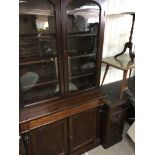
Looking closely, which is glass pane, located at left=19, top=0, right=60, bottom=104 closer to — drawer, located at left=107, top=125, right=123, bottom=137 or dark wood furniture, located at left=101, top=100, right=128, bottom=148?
dark wood furniture, located at left=101, top=100, right=128, bottom=148

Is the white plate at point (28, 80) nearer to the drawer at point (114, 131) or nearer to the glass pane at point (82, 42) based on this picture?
the glass pane at point (82, 42)

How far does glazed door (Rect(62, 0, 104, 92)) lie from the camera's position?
135cm

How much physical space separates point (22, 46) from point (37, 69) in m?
0.26

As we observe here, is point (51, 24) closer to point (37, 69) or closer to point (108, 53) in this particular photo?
point (37, 69)

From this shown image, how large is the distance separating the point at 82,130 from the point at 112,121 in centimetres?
38

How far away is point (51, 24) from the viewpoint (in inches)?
49.8

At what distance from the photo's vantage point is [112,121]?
1.80 metres

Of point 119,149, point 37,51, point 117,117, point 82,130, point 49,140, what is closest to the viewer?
point 37,51

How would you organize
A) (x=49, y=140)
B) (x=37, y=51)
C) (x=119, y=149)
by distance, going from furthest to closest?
(x=119, y=149)
(x=49, y=140)
(x=37, y=51)

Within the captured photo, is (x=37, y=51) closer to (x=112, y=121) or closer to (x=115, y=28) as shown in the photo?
(x=112, y=121)

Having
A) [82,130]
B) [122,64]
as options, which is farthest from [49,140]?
[122,64]

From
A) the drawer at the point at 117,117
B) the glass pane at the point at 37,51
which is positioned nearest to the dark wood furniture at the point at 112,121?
the drawer at the point at 117,117

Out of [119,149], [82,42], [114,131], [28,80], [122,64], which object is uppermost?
→ [82,42]

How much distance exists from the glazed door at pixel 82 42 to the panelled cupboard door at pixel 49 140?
40cm
